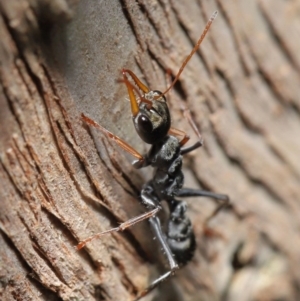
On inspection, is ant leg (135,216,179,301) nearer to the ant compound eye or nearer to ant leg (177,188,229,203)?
ant leg (177,188,229,203)

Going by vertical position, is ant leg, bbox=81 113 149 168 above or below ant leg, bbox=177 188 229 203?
above

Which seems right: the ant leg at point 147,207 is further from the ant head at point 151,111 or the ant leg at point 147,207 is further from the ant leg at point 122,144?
the ant head at point 151,111

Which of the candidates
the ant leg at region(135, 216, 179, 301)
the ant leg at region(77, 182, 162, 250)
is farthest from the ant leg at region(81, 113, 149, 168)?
the ant leg at region(135, 216, 179, 301)

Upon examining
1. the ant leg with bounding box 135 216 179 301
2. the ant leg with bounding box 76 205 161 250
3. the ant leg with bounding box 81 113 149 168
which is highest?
the ant leg with bounding box 81 113 149 168

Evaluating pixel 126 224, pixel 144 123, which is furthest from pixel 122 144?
pixel 126 224

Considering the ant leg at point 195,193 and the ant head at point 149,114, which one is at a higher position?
the ant head at point 149,114

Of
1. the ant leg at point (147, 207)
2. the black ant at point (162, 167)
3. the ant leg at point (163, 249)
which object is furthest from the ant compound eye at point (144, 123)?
the ant leg at point (163, 249)

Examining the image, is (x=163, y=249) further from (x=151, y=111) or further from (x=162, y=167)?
(x=151, y=111)
